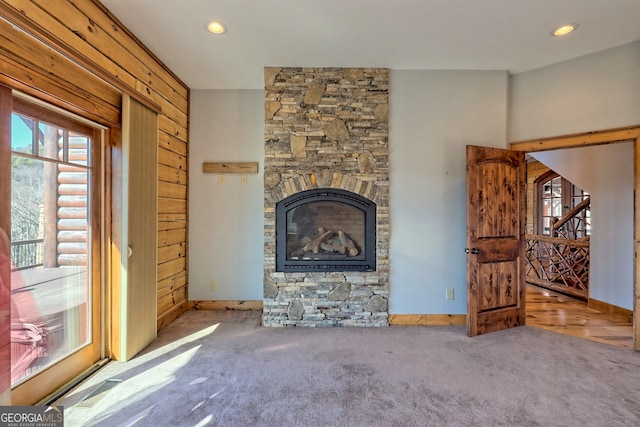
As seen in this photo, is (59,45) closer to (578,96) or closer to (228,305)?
(228,305)

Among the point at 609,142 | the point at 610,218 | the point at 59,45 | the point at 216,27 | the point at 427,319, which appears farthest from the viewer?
the point at 610,218

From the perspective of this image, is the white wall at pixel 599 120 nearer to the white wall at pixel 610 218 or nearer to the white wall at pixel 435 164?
the white wall at pixel 610 218

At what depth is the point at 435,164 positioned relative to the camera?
3271mm

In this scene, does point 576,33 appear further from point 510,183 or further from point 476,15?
point 510,183

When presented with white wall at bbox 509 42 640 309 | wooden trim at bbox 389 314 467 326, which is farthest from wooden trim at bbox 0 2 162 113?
white wall at bbox 509 42 640 309

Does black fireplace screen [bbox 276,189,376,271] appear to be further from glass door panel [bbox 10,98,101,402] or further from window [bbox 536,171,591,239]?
window [bbox 536,171,591,239]

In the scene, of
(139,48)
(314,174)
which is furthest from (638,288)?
(139,48)

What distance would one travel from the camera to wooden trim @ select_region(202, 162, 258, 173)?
3639 millimetres

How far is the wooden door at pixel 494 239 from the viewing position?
2.99m

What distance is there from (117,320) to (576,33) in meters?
4.77

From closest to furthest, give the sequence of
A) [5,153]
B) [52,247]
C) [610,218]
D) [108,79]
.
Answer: [5,153], [52,247], [108,79], [610,218]

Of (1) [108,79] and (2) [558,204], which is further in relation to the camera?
(2) [558,204]

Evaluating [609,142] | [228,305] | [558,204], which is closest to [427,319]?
[228,305]

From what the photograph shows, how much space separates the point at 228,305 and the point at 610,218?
521cm
